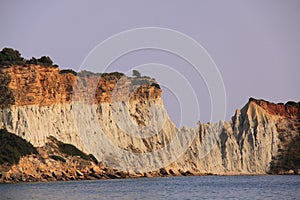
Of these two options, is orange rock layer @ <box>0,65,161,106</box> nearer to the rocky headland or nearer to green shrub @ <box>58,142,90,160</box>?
the rocky headland

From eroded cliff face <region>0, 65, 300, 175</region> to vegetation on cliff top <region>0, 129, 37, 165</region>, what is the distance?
1436mm

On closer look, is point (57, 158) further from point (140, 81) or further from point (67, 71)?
point (140, 81)

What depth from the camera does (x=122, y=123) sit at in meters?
88.8

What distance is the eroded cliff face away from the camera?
7631 cm

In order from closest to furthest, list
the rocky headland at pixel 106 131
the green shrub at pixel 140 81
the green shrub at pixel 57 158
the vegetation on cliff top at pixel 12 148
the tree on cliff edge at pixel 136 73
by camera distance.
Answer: the vegetation on cliff top at pixel 12 148, the green shrub at pixel 57 158, the rocky headland at pixel 106 131, the green shrub at pixel 140 81, the tree on cliff edge at pixel 136 73

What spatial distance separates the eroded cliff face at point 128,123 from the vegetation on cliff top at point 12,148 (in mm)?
1436

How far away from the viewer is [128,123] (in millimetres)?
89250

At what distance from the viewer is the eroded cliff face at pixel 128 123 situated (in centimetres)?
7631

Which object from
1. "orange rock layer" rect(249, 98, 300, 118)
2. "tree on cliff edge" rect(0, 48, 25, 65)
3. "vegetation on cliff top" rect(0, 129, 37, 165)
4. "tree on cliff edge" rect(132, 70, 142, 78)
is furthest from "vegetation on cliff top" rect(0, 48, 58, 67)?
"orange rock layer" rect(249, 98, 300, 118)

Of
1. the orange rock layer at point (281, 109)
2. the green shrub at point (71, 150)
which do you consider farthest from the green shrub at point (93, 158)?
the orange rock layer at point (281, 109)

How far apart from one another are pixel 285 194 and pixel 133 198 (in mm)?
11045

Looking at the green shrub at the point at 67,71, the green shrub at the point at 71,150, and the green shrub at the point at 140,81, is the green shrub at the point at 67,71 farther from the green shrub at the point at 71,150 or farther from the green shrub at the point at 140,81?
the green shrub at the point at 71,150

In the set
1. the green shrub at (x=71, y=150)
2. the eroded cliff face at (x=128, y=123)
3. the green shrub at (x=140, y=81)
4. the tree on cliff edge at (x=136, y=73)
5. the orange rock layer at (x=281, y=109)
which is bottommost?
the green shrub at (x=71, y=150)

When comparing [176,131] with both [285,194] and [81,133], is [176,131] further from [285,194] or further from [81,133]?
[285,194]
